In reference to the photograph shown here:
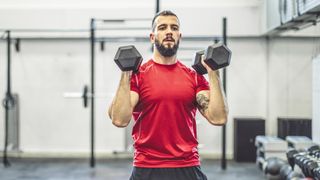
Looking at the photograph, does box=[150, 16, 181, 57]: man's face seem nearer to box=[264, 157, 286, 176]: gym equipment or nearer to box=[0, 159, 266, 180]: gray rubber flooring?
box=[264, 157, 286, 176]: gym equipment

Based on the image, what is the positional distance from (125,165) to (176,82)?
437cm

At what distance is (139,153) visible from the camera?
75.7 inches

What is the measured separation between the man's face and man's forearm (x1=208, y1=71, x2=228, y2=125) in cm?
21

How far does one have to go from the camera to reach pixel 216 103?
1.88 m

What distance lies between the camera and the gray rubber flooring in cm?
531

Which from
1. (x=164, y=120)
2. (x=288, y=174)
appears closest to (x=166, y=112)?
(x=164, y=120)

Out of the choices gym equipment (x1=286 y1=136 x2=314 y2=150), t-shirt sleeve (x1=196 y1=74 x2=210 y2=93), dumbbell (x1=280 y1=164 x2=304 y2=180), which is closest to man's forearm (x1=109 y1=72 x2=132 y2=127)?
t-shirt sleeve (x1=196 y1=74 x2=210 y2=93)

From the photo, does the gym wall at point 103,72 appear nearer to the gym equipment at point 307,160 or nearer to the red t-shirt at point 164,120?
the gym equipment at point 307,160

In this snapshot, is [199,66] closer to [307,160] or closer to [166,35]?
[166,35]

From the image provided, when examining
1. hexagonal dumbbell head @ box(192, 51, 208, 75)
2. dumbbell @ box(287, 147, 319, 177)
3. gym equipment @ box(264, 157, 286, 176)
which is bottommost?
gym equipment @ box(264, 157, 286, 176)

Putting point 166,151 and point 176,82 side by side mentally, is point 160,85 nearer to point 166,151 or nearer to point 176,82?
point 176,82

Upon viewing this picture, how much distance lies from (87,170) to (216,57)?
412cm

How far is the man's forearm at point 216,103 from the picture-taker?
188cm

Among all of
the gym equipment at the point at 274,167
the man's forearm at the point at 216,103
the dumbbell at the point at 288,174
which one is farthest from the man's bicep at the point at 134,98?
the gym equipment at the point at 274,167
